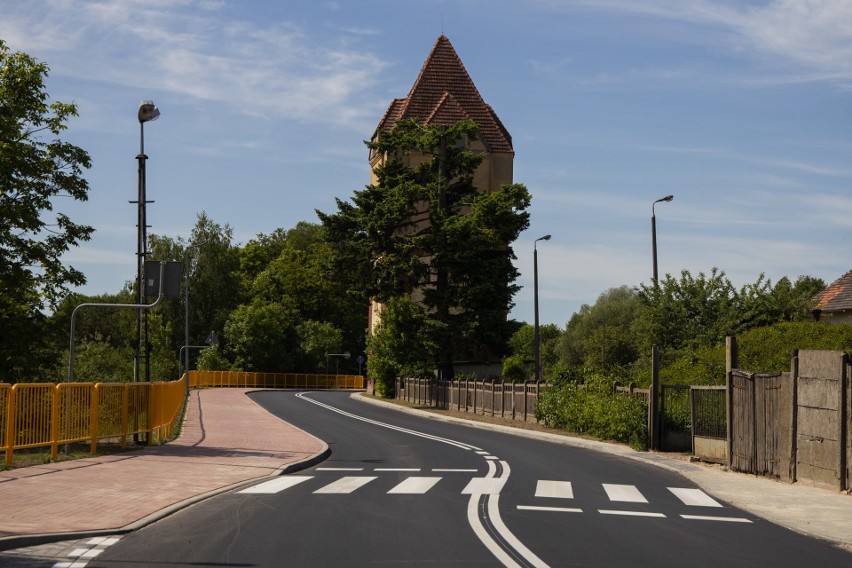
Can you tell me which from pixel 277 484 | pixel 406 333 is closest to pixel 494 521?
pixel 277 484

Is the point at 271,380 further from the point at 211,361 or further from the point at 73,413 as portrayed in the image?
the point at 73,413

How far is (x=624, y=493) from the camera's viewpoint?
16.0m

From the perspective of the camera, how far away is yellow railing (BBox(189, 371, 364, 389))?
3127 inches

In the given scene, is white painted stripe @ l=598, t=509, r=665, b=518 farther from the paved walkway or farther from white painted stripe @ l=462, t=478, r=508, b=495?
white painted stripe @ l=462, t=478, r=508, b=495

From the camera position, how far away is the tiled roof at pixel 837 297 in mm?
50812

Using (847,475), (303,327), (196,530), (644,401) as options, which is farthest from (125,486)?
(303,327)

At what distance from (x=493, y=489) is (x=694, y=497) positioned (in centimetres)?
312

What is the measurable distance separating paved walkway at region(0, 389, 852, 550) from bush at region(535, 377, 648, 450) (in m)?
0.94

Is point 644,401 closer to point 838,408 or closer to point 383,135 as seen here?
point 838,408

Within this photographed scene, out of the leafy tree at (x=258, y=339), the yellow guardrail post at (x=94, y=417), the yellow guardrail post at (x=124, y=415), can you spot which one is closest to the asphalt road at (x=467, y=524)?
the yellow guardrail post at (x=94, y=417)

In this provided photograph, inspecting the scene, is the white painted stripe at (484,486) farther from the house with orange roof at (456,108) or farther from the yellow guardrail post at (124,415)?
the house with orange roof at (456,108)

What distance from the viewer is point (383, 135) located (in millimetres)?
55250

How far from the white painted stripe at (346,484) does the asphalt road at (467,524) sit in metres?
0.03

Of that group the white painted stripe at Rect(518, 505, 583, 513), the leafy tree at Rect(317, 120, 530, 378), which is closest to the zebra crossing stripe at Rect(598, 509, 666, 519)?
the white painted stripe at Rect(518, 505, 583, 513)
